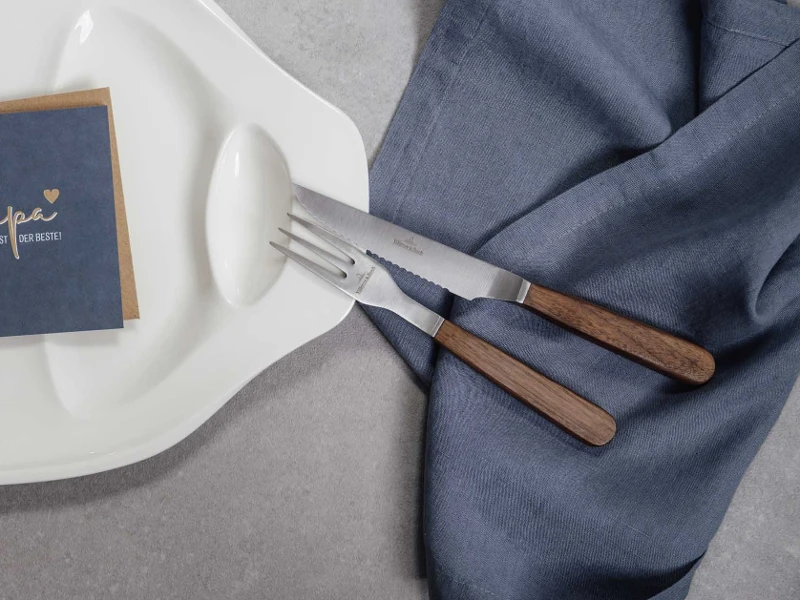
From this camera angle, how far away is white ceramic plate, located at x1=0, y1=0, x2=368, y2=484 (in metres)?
0.49

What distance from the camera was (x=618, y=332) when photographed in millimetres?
493

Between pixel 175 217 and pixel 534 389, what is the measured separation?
1.04 feet

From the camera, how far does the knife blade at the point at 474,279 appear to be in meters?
0.49

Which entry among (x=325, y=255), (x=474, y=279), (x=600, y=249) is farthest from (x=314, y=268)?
(x=600, y=249)

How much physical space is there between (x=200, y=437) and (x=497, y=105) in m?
0.38

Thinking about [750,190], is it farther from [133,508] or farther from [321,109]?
[133,508]

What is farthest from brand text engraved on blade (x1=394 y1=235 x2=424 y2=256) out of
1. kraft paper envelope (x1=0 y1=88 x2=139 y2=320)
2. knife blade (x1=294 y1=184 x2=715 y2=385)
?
kraft paper envelope (x1=0 y1=88 x2=139 y2=320)

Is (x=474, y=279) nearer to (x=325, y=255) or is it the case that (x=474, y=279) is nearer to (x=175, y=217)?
(x=325, y=255)

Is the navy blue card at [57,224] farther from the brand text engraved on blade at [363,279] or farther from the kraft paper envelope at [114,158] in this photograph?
the brand text engraved on blade at [363,279]

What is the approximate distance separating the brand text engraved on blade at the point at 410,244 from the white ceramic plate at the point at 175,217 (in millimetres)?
41

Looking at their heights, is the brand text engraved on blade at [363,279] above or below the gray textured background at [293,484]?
above

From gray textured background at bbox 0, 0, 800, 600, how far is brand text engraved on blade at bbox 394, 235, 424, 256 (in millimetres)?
89

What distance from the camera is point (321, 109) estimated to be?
0.49 meters

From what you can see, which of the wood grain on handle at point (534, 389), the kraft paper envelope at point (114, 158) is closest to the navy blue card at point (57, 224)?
the kraft paper envelope at point (114, 158)
